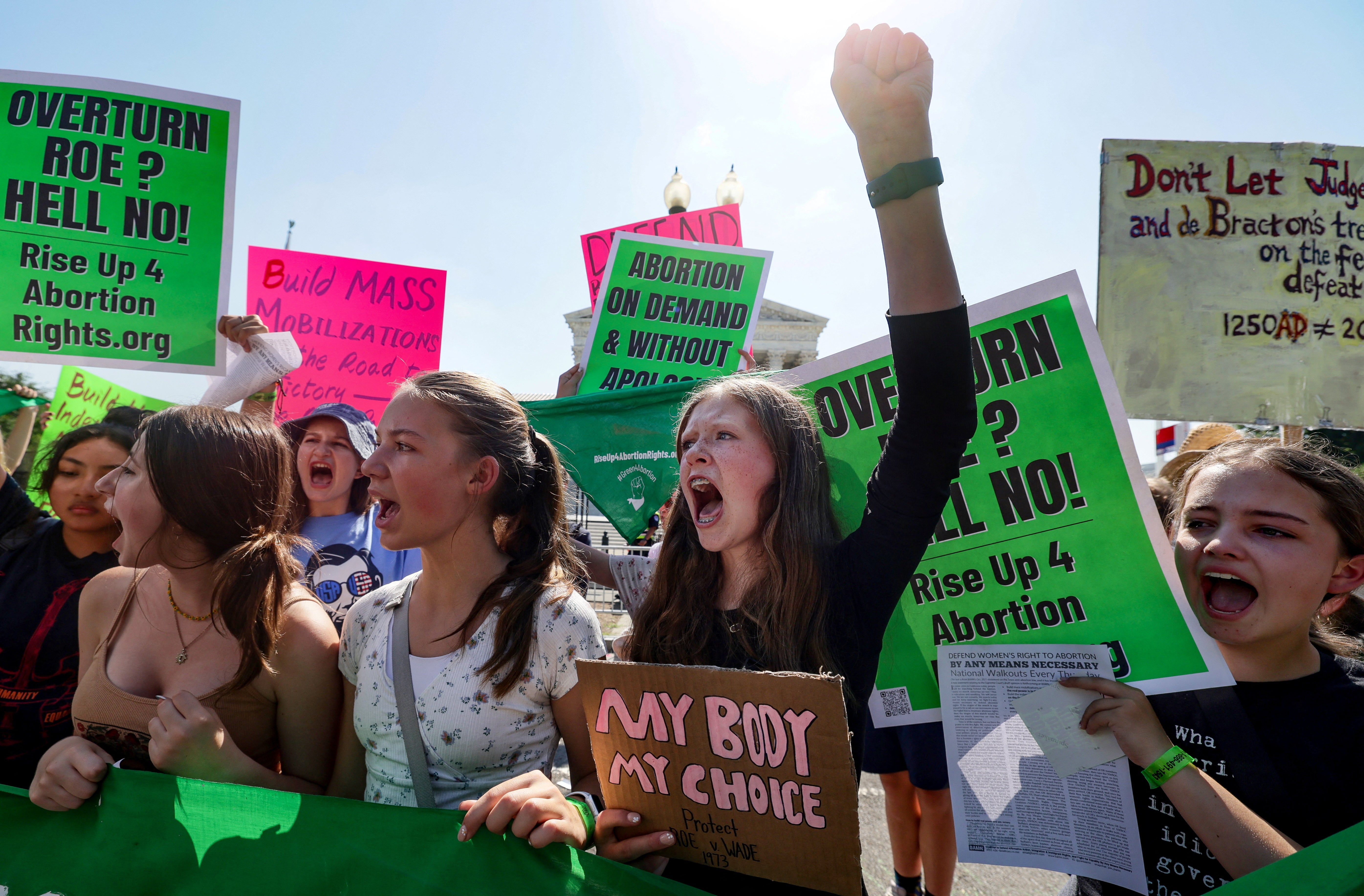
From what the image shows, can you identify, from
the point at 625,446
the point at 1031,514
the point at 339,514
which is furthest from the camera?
the point at 625,446

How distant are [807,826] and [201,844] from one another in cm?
122

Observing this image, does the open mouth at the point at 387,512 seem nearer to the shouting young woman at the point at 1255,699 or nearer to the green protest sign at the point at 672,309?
the shouting young woman at the point at 1255,699

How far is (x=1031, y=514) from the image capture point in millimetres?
1762

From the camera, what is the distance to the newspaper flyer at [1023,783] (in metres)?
1.58

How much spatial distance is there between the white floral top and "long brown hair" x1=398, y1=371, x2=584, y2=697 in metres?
0.06

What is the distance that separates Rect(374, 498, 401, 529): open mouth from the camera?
6.05ft

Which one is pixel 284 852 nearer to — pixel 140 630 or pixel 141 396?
pixel 140 630

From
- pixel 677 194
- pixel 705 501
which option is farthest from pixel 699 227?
pixel 677 194

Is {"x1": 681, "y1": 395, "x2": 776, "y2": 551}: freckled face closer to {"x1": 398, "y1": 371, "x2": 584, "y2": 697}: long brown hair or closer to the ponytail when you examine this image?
{"x1": 398, "y1": 371, "x2": 584, "y2": 697}: long brown hair

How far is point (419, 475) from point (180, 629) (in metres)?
0.71

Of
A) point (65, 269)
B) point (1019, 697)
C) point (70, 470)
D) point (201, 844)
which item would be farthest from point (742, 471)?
point (65, 269)

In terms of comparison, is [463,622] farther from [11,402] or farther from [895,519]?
[11,402]

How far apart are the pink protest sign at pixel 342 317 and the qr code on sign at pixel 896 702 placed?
337 centimetres

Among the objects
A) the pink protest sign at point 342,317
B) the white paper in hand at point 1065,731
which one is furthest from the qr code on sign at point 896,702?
the pink protest sign at point 342,317
